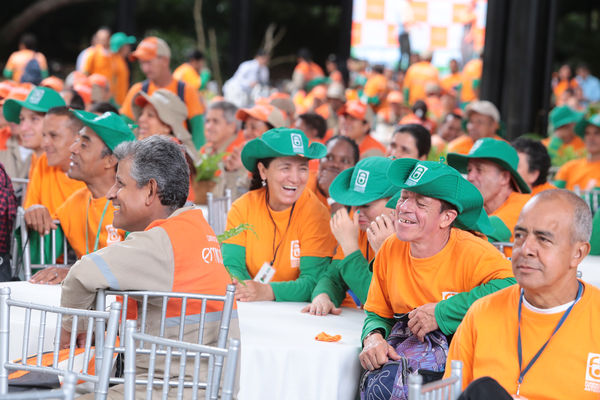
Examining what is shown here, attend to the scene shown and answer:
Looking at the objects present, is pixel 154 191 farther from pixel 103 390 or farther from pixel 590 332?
pixel 590 332

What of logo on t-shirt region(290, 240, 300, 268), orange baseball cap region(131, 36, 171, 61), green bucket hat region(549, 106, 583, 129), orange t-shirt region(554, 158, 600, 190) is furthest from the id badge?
green bucket hat region(549, 106, 583, 129)

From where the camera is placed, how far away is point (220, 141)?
6.96 metres

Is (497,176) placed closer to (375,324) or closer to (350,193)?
(350,193)

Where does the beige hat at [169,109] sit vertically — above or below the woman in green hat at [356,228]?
above

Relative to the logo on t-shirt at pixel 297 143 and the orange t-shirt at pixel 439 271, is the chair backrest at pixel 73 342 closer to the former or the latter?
the orange t-shirt at pixel 439 271

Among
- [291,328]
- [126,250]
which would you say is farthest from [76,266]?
[291,328]

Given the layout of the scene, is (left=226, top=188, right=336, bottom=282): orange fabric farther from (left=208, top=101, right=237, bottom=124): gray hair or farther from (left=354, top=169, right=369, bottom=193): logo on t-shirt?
(left=208, top=101, right=237, bottom=124): gray hair

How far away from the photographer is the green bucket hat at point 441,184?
2.87 metres

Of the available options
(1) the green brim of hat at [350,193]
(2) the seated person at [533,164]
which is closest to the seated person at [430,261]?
(1) the green brim of hat at [350,193]

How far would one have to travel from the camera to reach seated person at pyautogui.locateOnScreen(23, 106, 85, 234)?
4344mm

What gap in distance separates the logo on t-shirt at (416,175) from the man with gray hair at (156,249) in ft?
2.39

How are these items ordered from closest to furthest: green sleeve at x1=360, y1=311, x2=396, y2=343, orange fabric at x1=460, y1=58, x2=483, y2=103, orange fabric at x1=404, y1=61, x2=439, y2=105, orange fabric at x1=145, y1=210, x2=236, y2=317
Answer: orange fabric at x1=145, y1=210, x2=236, y2=317, green sleeve at x1=360, y1=311, x2=396, y2=343, orange fabric at x1=404, y1=61, x2=439, y2=105, orange fabric at x1=460, y1=58, x2=483, y2=103

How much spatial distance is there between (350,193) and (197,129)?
3.51m

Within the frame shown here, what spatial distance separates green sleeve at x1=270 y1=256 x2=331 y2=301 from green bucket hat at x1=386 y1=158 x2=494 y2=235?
2.78ft
